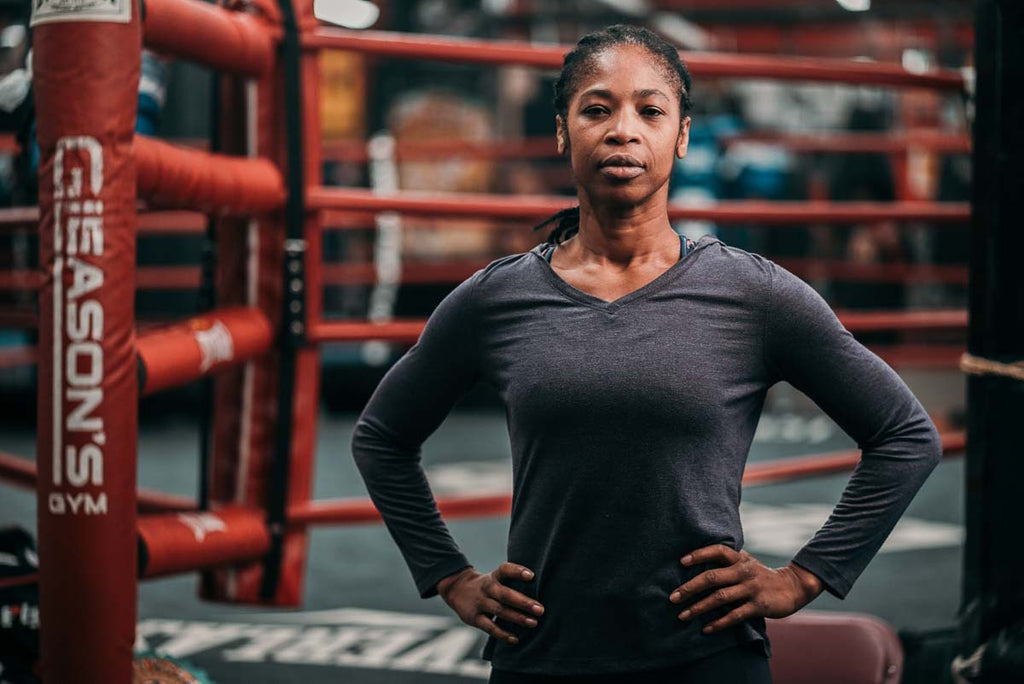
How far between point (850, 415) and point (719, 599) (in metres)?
0.27

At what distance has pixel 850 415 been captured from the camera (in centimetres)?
156

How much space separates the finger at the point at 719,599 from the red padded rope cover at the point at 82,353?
0.97 metres

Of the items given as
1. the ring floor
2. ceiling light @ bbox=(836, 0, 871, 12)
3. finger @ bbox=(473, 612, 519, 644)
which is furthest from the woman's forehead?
ceiling light @ bbox=(836, 0, 871, 12)

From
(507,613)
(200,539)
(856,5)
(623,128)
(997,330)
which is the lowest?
(200,539)

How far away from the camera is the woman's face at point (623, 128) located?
4.91 feet

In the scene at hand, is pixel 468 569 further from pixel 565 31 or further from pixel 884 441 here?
pixel 565 31

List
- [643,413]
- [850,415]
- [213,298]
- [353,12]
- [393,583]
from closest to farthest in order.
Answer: [643,413], [850,415], [213,298], [393,583], [353,12]

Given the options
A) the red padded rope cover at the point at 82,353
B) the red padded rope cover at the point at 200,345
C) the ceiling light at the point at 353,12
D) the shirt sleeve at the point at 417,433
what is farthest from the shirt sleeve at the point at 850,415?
the ceiling light at the point at 353,12

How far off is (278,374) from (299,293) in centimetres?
18

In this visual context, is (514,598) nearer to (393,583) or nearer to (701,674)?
(701,674)

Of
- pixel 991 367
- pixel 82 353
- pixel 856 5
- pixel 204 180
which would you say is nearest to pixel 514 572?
pixel 82 353

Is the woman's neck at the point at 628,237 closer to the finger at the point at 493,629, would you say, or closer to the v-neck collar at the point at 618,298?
the v-neck collar at the point at 618,298

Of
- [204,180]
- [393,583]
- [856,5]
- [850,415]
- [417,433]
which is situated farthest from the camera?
[856,5]

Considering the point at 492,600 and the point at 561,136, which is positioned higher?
the point at 561,136
